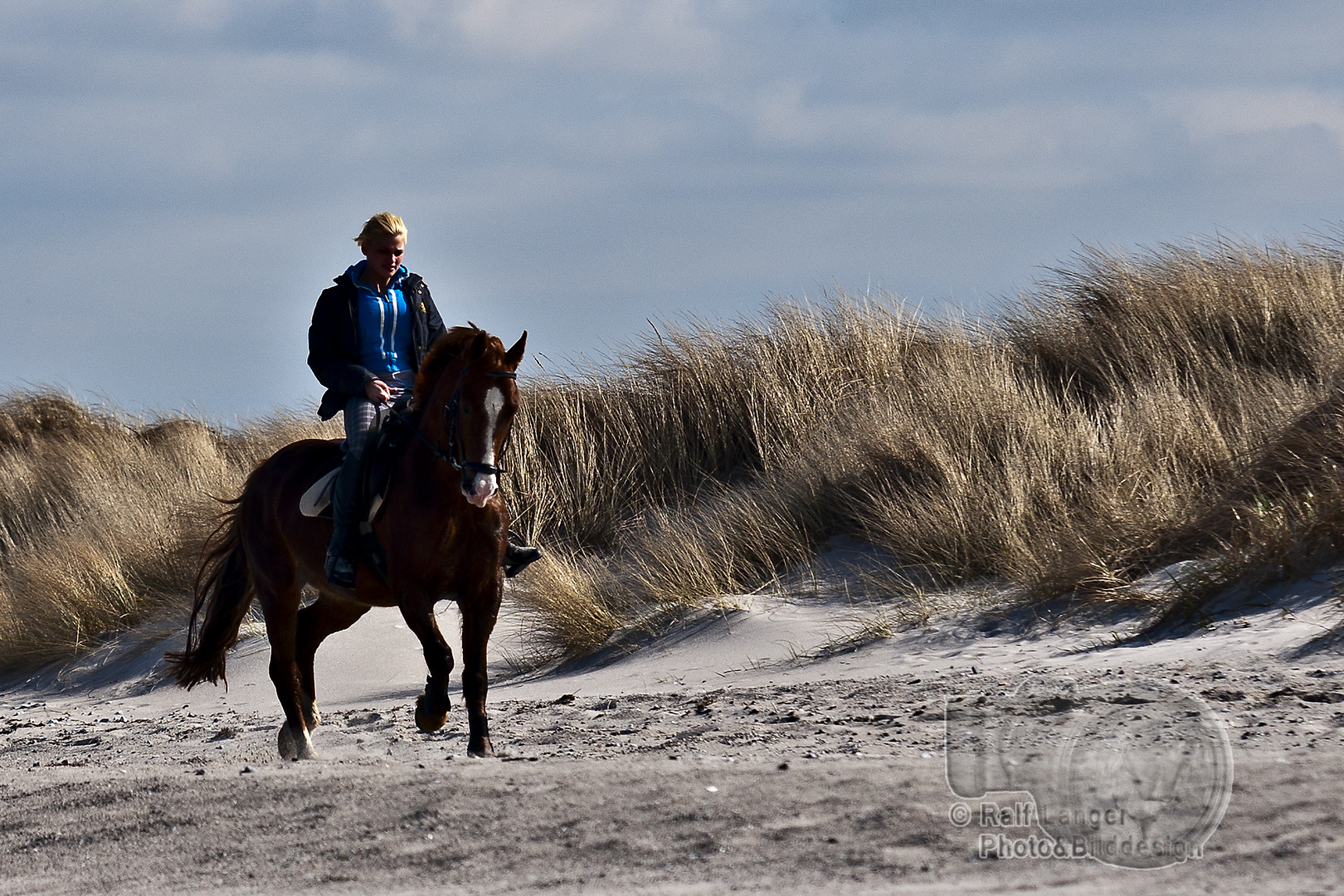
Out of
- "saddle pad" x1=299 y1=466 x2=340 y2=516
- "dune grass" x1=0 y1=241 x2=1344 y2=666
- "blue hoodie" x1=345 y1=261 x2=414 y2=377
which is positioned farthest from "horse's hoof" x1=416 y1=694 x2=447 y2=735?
"dune grass" x1=0 y1=241 x2=1344 y2=666

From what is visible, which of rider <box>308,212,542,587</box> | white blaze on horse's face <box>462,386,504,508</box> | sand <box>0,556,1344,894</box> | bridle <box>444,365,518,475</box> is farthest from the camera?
rider <box>308,212,542,587</box>

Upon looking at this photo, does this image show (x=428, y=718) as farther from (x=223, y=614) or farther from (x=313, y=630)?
(x=223, y=614)

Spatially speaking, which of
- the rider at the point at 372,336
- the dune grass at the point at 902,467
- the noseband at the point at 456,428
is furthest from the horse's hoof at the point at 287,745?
the dune grass at the point at 902,467

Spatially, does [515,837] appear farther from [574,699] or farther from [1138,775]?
[574,699]

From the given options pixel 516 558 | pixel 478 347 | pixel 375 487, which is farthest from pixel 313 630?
pixel 478 347

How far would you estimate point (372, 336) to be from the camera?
7.01 meters

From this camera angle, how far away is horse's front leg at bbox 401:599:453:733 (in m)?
6.24

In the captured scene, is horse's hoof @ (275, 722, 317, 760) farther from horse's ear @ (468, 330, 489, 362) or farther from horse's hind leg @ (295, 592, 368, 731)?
horse's ear @ (468, 330, 489, 362)

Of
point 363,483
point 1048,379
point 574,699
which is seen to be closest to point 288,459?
point 363,483

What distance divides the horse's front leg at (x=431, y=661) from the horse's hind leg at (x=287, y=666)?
94cm

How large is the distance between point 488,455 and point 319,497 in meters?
1.32

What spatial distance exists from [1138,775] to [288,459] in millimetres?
4584

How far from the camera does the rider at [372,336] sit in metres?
6.82

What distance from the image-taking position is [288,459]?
24.3 feet
